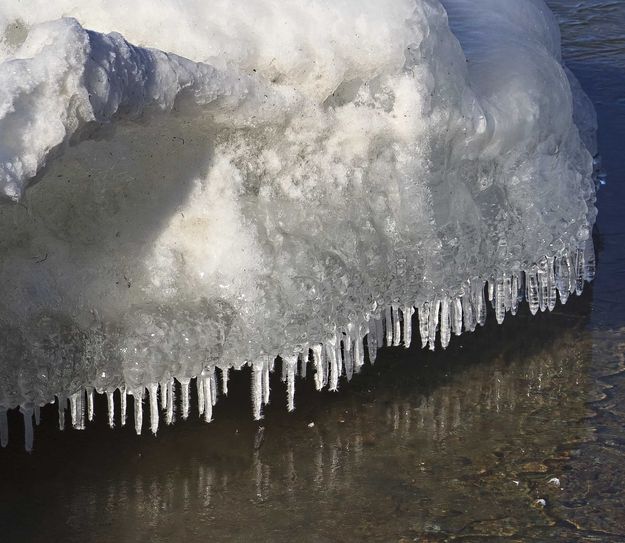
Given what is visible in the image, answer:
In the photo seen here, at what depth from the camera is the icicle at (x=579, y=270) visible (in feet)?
11.7

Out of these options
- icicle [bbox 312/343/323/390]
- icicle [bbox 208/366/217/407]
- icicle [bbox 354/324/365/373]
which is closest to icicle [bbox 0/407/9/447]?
icicle [bbox 208/366/217/407]

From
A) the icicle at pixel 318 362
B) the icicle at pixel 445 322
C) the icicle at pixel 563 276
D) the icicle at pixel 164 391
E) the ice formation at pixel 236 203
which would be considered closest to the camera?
the ice formation at pixel 236 203

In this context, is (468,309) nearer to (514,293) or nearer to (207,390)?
(514,293)

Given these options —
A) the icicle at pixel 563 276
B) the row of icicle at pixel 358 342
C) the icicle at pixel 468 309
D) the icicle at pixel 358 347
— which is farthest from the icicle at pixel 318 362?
the icicle at pixel 563 276

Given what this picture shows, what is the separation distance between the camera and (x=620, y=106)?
5.67 meters

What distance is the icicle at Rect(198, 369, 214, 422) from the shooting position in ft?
9.52

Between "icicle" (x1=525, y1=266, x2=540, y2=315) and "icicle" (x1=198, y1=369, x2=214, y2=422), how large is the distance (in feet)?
3.48

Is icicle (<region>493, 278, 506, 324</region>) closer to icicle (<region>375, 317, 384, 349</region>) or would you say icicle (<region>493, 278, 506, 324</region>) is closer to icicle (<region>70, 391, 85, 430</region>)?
icicle (<region>375, 317, 384, 349</region>)

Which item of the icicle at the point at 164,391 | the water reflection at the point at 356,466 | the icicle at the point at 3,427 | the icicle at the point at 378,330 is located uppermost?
the icicle at the point at 378,330

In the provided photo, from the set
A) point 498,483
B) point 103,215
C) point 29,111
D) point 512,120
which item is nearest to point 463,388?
point 498,483

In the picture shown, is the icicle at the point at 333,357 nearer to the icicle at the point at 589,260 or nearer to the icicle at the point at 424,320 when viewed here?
the icicle at the point at 424,320

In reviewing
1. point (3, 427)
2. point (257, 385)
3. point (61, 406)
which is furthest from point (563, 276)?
point (3, 427)

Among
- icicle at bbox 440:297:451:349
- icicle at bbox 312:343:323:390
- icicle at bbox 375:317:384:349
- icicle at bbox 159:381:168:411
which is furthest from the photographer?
icicle at bbox 440:297:451:349

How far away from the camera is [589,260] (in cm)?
369
